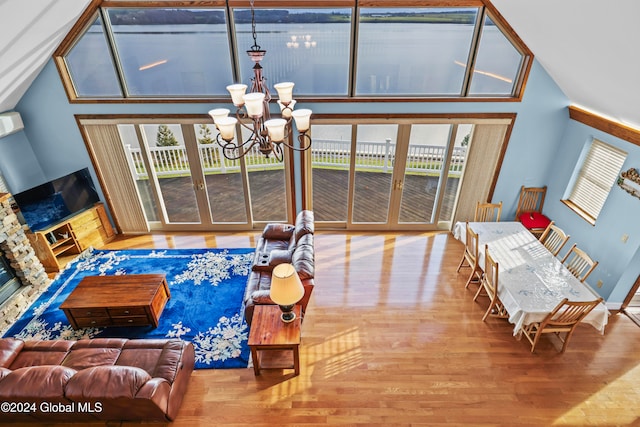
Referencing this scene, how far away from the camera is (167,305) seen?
444 cm

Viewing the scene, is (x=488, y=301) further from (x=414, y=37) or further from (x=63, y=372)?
(x=63, y=372)

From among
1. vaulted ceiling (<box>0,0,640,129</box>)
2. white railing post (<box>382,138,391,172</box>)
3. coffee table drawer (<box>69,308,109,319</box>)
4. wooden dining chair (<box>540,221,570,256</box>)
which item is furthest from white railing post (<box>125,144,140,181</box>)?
wooden dining chair (<box>540,221,570,256</box>)

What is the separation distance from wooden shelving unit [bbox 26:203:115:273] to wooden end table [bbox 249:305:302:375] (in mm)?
3644

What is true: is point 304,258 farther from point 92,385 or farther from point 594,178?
point 594,178

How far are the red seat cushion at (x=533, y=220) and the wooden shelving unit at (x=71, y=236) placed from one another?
714cm

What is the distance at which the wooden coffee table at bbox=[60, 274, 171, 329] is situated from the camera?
12.8 feet

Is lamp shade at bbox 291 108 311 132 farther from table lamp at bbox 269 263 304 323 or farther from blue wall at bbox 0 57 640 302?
blue wall at bbox 0 57 640 302

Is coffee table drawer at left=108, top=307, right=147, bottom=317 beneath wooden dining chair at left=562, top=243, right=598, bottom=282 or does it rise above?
beneath

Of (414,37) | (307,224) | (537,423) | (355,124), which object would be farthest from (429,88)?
(537,423)

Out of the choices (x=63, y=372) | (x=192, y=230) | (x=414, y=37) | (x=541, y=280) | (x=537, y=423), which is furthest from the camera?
(x=192, y=230)

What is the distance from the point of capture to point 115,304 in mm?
3898

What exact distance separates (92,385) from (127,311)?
4.39 ft

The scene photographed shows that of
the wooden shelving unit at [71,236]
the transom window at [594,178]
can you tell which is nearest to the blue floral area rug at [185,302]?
the wooden shelving unit at [71,236]

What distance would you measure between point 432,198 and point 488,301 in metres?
2.38
